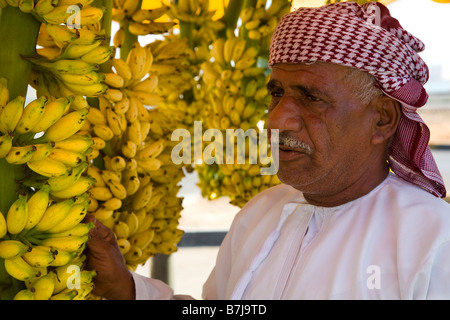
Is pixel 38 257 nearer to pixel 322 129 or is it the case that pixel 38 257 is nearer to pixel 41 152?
pixel 41 152

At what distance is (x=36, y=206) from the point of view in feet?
3.22

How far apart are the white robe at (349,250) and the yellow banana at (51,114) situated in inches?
28.8

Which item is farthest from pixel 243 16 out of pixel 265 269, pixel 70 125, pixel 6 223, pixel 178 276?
pixel 178 276

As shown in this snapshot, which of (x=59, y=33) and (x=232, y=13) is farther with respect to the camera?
(x=232, y=13)

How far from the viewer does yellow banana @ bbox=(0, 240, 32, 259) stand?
931 mm

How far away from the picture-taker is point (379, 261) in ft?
4.17

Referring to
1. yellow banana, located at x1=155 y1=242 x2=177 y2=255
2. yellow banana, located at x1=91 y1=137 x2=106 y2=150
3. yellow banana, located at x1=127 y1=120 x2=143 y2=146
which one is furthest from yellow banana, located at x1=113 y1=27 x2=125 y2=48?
yellow banana, located at x1=155 y1=242 x2=177 y2=255

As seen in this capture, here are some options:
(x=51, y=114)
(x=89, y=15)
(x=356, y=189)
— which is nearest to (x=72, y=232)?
(x=51, y=114)

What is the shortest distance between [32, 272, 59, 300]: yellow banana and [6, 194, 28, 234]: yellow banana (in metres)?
0.11

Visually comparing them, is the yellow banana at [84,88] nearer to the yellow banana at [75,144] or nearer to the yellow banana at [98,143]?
the yellow banana at [75,144]

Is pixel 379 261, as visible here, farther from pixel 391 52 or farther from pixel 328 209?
pixel 391 52

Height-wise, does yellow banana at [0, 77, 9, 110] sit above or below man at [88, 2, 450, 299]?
above

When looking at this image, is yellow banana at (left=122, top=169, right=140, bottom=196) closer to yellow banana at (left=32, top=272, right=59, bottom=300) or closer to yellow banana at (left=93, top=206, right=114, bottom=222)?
yellow banana at (left=93, top=206, right=114, bottom=222)

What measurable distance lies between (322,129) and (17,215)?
0.81 meters
